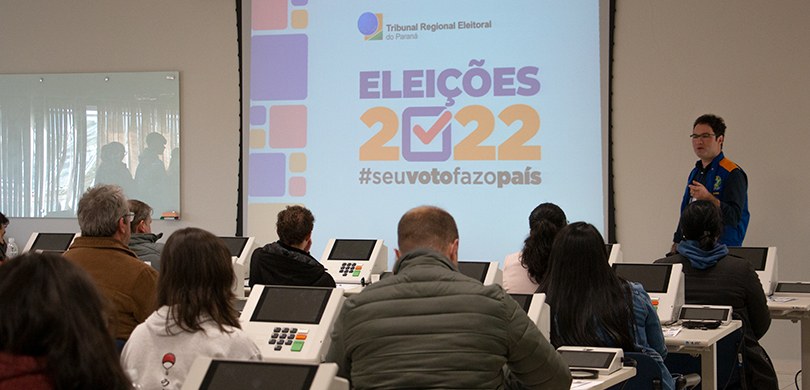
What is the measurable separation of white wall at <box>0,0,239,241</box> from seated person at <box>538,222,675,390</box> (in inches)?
202

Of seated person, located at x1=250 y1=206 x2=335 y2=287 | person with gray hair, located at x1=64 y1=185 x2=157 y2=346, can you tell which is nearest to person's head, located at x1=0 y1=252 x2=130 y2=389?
person with gray hair, located at x1=64 y1=185 x2=157 y2=346

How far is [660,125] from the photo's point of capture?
7.48 metres

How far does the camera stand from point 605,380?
3.22 metres

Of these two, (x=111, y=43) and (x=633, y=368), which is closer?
(x=633, y=368)

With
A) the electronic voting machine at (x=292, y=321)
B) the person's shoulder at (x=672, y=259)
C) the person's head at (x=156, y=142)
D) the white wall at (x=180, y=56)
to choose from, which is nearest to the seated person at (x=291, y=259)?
the electronic voting machine at (x=292, y=321)

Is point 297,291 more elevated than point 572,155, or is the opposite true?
point 572,155

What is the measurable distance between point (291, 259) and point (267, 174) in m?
3.12

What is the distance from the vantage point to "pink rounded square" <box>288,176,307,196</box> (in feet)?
26.9

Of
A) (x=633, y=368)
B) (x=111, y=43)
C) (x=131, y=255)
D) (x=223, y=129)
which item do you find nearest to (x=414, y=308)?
(x=633, y=368)

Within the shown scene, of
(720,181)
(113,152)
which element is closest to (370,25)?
(113,152)

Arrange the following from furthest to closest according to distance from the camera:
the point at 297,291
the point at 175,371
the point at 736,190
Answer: the point at 736,190 → the point at 297,291 → the point at 175,371

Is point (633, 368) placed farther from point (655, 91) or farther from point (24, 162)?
point (24, 162)

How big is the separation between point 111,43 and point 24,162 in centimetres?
132

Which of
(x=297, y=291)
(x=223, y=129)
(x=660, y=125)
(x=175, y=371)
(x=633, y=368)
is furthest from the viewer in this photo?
(x=223, y=129)
